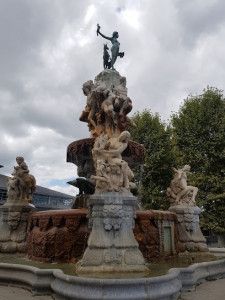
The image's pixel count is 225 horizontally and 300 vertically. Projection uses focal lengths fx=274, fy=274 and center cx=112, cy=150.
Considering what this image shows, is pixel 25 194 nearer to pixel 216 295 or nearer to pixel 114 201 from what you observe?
pixel 114 201

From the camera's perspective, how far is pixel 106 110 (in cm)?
1202

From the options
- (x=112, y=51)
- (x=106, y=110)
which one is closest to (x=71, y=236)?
(x=106, y=110)

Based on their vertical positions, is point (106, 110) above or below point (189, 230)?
above

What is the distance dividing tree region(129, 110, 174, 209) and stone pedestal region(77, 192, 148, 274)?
1491 cm

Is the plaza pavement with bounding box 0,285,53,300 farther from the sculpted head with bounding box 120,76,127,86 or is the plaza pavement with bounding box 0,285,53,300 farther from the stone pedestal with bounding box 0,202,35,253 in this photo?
the sculpted head with bounding box 120,76,127,86

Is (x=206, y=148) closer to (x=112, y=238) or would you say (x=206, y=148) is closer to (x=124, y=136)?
(x=124, y=136)

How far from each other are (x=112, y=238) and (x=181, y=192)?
5.13 metres

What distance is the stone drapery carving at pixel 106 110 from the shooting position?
1217cm

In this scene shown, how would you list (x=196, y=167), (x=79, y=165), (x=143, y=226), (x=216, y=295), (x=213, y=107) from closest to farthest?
(x=216, y=295) → (x=143, y=226) → (x=79, y=165) → (x=196, y=167) → (x=213, y=107)

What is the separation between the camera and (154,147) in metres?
23.3

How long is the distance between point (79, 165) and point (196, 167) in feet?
34.3

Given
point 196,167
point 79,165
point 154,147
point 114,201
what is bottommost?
point 114,201

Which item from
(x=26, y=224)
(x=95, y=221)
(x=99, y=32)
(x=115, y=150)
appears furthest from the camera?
(x=99, y=32)

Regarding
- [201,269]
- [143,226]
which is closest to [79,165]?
[143,226]
